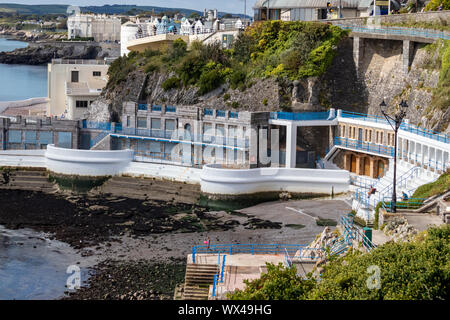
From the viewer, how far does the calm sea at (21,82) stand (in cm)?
11138

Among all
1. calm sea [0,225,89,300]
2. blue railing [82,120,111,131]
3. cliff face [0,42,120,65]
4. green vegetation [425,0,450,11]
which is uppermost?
cliff face [0,42,120,65]

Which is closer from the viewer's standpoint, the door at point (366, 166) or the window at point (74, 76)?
the door at point (366, 166)

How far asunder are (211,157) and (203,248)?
18.7m

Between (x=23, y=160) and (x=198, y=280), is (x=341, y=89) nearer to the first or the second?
(x=23, y=160)

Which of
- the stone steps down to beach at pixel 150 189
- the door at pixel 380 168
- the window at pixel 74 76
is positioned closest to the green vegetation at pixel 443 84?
the door at pixel 380 168

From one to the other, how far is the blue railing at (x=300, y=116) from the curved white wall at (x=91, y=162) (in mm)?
11583

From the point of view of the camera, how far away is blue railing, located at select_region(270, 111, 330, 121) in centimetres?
5278

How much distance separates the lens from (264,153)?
176 ft

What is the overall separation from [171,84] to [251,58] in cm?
723

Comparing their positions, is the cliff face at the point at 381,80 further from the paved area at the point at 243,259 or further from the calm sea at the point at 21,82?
the calm sea at the point at 21,82

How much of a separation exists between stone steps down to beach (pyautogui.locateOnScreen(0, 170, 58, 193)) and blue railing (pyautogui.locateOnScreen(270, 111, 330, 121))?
54.8ft

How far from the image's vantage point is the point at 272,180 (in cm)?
4972

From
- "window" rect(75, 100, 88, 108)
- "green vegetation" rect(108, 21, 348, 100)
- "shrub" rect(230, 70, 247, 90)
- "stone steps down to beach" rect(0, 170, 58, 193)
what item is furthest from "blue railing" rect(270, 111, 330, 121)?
"window" rect(75, 100, 88, 108)

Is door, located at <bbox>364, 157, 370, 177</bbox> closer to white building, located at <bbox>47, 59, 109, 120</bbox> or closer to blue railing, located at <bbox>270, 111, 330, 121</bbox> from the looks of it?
blue railing, located at <bbox>270, 111, 330, 121</bbox>
